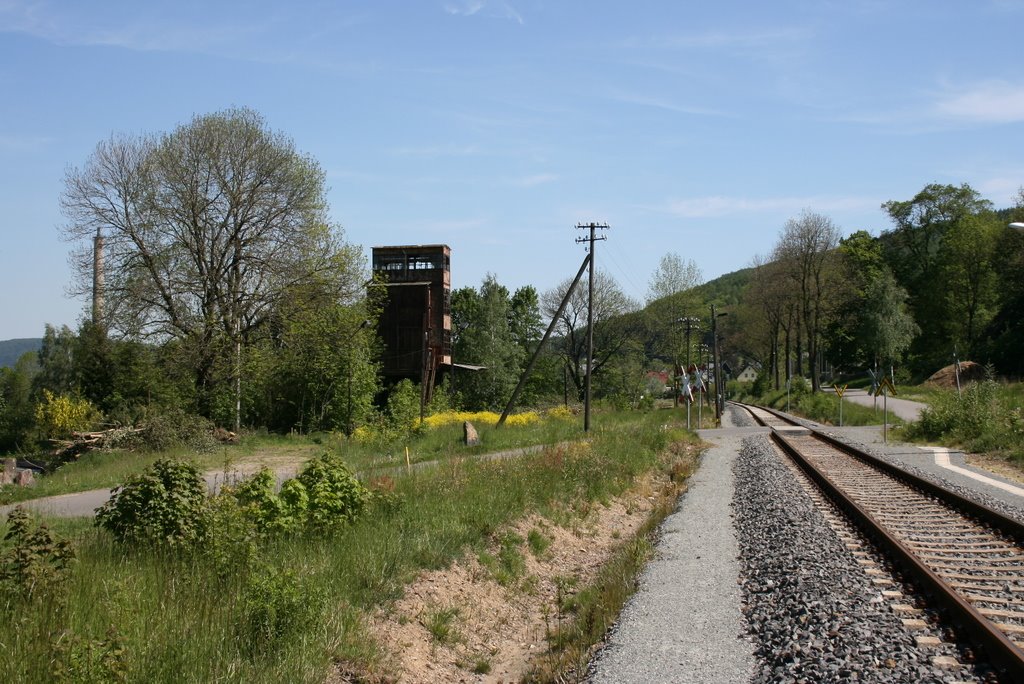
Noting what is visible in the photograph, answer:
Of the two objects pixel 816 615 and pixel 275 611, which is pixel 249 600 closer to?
pixel 275 611

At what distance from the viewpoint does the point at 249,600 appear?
6812 millimetres

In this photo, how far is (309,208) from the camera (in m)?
37.5

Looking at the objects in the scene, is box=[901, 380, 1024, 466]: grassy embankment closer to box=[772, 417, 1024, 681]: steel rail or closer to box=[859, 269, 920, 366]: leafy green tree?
box=[772, 417, 1024, 681]: steel rail

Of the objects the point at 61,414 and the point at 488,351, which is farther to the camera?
the point at 488,351

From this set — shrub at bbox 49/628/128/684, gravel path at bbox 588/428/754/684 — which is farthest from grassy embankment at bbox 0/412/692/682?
gravel path at bbox 588/428/754/684

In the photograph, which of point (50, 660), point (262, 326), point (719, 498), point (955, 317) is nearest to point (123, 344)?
point (262, 326)

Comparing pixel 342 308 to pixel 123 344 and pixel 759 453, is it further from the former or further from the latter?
pixel 759 453

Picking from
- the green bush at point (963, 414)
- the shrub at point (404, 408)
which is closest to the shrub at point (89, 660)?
the shrub at point (404, 408)

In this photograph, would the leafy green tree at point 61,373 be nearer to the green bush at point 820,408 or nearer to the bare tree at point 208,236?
the bare tree at point 208,236

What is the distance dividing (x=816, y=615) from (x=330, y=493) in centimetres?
577

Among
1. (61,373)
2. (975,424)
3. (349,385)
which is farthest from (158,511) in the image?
(61,373)

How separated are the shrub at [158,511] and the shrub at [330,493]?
5.74 feet

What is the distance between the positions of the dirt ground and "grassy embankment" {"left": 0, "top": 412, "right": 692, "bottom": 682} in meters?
0.23

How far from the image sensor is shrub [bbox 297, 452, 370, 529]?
1034 cm
